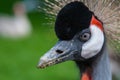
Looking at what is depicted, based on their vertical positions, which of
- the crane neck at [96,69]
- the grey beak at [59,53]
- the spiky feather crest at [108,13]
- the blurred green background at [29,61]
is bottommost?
the blurred green background at [29,61]

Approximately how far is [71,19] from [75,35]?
0.37 ft

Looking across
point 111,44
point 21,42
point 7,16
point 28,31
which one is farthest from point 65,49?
point 7,16

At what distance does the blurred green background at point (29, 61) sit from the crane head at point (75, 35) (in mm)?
3088

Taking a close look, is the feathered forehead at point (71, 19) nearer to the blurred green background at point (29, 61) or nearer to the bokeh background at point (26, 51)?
the bokeh background at point (26, 51)

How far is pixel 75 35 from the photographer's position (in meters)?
3.27

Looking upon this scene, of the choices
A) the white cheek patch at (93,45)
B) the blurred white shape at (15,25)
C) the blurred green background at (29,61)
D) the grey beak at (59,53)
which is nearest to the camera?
the grey beak at (59,53)

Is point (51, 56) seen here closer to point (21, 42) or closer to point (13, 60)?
point (13, 60)

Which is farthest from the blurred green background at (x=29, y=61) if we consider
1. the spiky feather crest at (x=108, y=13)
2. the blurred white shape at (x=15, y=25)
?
the spiky feather crest at (x=108, y=13)

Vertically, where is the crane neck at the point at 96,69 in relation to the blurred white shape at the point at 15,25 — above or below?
above

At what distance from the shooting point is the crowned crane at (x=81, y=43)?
126 inches

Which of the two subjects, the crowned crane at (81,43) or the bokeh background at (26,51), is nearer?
the crowned crane at (81,43)

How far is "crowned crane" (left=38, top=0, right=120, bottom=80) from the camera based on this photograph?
3.20 meters

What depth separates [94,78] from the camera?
3365 mm

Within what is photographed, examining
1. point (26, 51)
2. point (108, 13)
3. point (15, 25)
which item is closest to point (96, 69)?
point (108, 13)
